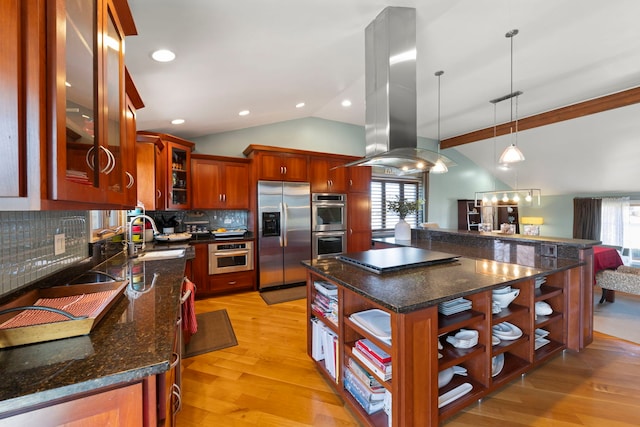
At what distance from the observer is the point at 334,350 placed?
5.83 ft

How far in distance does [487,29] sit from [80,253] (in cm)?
385

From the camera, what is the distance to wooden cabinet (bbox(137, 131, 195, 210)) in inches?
131

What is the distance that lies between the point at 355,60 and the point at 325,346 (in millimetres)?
2719

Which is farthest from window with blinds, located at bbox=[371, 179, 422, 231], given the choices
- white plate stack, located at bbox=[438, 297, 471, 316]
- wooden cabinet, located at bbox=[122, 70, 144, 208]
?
wooden cabinet, located at bbox=[122, 70, 144, 208]

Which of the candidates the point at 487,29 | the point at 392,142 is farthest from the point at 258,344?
the point at 487,29

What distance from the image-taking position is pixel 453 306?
1613mm

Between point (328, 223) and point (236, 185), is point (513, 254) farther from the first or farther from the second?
point (236, 185)

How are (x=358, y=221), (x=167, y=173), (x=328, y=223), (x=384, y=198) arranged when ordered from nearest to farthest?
(x=167, y=173) → (x=328, y=223) → (x=358, y=221) → (x=384, y=198)

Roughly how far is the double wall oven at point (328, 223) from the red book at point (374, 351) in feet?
9.07

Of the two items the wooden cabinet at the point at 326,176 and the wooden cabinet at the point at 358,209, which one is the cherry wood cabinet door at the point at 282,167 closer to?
the wooden cabinet at the point at 326,176

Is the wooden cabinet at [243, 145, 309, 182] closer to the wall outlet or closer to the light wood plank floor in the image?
the light wood plank floor

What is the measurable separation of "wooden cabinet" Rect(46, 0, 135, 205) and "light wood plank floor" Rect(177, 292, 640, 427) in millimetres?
1516

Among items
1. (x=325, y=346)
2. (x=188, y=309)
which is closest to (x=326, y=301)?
(x=325, y=346)

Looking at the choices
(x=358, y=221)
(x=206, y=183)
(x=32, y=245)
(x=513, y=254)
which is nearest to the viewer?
(x=32, y=245)
